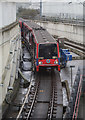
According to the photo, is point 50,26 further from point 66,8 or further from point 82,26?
point 82,26

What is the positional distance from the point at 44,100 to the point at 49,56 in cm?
407

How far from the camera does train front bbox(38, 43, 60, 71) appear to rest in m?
14.1

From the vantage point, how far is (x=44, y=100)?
1077 centimetres

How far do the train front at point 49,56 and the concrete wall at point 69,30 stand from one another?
8.67 m

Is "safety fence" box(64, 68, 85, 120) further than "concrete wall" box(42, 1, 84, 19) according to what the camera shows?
No

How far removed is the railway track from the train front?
3.17 feet

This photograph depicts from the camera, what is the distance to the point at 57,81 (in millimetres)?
13641

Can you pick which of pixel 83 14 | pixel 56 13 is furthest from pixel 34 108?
pixel 56 13

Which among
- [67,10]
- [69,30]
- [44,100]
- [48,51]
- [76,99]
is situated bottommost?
[44,100]

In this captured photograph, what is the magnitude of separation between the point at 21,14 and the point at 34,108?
41.2 metres

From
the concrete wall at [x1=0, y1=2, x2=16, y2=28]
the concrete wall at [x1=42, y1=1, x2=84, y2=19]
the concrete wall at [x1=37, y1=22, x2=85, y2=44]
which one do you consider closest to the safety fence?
the concrete wall at [x1=0, y1=2, x2=16, y2=28]

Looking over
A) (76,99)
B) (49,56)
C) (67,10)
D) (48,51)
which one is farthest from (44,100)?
(67,10)

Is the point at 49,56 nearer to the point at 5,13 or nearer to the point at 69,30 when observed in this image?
the point at 5,13

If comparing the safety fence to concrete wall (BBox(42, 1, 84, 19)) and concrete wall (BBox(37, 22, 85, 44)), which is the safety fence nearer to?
concrete wall (BBox(37, 22, 85, 44))
